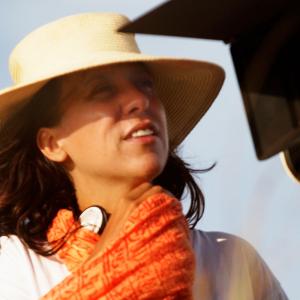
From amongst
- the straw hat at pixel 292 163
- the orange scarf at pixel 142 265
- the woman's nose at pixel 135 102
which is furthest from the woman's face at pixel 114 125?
the straw hat at pixel 292 163

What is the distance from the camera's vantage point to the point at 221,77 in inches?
112

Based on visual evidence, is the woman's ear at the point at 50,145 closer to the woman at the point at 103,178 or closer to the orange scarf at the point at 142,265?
the woman at the point at 103,178

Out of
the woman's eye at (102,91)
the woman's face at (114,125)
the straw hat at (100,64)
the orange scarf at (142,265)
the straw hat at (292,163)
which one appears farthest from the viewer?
the straw hat at (100,64)

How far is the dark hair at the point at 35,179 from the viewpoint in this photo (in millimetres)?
2689

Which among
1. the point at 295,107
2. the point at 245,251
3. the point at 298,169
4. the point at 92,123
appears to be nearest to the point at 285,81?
the point at 295,107

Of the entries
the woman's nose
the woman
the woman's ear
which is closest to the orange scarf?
the woman

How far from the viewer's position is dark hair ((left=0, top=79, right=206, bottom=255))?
269cm

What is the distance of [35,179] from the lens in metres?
2.80

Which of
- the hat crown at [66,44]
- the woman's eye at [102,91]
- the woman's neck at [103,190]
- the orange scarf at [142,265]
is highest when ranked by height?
the hat crown at [66,44]

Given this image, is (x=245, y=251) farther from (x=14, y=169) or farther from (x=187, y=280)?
(x=14, y=169)

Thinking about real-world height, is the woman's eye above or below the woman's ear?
above

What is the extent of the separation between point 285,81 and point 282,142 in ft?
0.33

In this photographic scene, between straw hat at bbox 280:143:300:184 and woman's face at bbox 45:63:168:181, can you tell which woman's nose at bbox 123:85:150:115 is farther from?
straw hat at bbox 280:143:300:184

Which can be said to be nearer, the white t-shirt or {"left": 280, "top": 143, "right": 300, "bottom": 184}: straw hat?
{"left": 280, "top": 143, "right": 300, "bottom": 184}: straw hat
